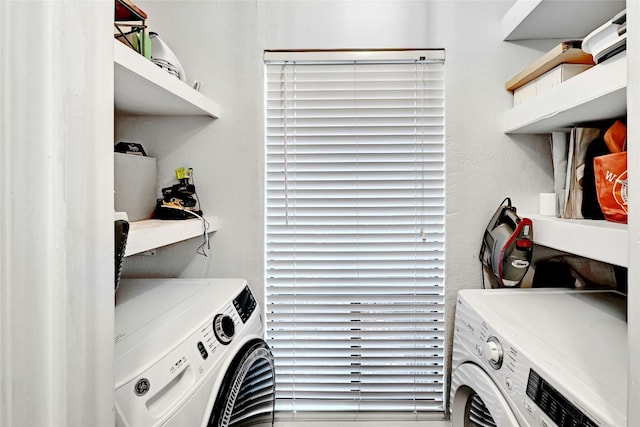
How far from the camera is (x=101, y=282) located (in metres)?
0.45

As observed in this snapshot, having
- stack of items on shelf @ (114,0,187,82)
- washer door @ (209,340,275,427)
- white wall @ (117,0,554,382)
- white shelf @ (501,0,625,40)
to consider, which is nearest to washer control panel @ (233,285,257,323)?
washer door @ (209,340,275,427)

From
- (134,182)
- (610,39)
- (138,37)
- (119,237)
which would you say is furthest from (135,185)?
(610,39)

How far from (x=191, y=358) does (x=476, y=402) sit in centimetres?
88

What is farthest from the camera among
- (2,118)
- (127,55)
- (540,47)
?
(540,47)

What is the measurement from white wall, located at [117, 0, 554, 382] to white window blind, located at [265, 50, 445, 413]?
7cm

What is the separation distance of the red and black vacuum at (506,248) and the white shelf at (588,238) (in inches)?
1.8

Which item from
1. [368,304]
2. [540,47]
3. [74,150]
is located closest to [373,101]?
[540,47]

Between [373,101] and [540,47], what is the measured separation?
701mm

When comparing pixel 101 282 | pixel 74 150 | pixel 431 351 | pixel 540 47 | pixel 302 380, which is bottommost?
pixel 302 380

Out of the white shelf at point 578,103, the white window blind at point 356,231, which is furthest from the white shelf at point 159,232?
the white shelf at point 578,103

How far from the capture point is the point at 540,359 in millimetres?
861

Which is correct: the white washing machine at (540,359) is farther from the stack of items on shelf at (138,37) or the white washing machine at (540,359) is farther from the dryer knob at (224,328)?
the stack of items on shelf at (138,37)

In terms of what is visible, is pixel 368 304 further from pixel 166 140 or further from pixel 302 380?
pixel 166 140

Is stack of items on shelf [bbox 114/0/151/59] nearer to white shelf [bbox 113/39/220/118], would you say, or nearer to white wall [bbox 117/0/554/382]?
white shelf [bbox 113/39/220/118]
